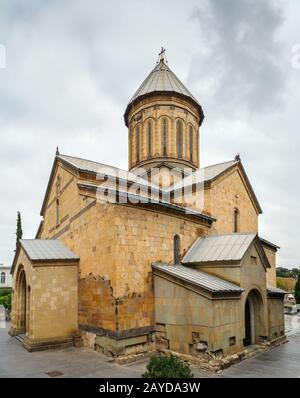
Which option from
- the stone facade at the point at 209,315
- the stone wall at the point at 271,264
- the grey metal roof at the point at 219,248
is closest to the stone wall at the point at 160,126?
the stone wall at the point at 271,264

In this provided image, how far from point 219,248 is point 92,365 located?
5377 millimetres

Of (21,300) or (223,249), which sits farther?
(21,300)

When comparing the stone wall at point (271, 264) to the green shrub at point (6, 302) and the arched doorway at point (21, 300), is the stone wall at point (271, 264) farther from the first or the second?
the green shrub at point (6, 302)

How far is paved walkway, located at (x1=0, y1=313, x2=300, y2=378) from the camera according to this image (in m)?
8.09

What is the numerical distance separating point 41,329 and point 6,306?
12768 millimetres

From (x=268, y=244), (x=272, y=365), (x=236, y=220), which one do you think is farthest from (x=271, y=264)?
(x=272, y=365)

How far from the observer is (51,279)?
11.4m

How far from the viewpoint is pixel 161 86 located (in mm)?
18672

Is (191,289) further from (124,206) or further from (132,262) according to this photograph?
(124,206)

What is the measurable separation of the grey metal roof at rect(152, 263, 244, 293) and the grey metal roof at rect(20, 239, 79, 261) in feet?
11.7

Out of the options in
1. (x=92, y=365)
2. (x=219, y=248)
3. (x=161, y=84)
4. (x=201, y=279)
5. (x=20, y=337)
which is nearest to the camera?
(x=92, y=365)

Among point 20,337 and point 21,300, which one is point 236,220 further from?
point 20,337

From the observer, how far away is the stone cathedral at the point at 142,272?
9.37 m
